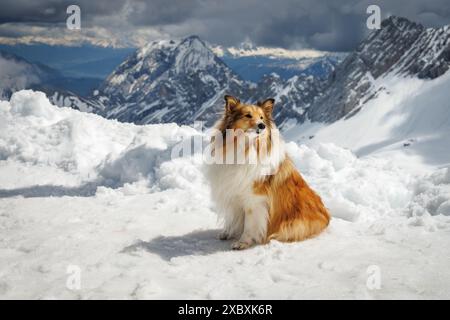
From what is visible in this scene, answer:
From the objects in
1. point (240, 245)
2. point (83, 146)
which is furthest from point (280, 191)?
point (83, 146)

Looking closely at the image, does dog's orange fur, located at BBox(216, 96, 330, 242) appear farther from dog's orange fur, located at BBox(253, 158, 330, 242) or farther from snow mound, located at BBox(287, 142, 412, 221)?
snow mound, located at BBox(287, 142, 412, 221)

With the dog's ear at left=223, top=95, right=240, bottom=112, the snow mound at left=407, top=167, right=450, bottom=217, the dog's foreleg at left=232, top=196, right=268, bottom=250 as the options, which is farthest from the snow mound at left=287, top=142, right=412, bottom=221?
the dog's ear at left=223, top=95, right=240, bottom=112

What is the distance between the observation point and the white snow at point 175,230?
255 inches

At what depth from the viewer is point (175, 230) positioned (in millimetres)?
9867

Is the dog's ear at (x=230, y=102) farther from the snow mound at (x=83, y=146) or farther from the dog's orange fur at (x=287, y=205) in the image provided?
the snow mound at (x=83, y=146)

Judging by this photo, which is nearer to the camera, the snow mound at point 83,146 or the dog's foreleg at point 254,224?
the dog's foreleg at point 254,224

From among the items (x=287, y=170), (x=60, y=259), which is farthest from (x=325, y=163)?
(x=60, y=259)

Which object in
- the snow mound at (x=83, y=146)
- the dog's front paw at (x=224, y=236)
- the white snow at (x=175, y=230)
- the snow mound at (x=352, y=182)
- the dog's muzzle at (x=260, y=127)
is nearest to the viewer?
the white snow at (x=175, y=230)

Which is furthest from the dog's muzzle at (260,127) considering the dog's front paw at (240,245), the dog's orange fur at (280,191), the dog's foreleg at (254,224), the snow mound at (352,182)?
the snow mound at (352,182)

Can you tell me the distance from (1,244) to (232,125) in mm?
4982

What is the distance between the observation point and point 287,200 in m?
8.45

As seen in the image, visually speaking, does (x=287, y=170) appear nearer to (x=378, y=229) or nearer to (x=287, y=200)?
(x=287, y=200)

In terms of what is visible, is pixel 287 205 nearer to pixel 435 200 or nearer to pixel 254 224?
pixel 254 224

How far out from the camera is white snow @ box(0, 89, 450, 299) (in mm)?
Answer: 6469
